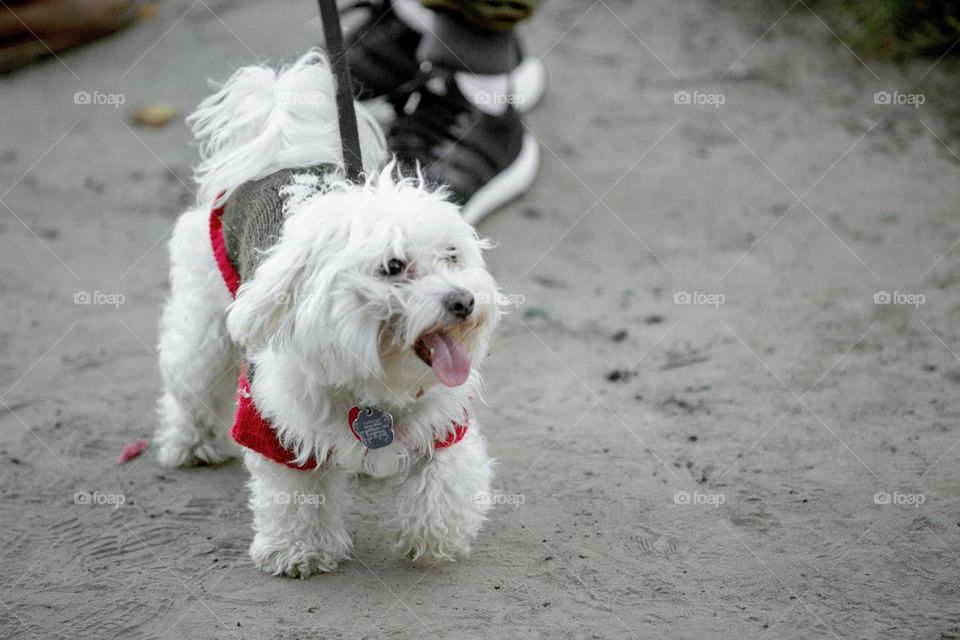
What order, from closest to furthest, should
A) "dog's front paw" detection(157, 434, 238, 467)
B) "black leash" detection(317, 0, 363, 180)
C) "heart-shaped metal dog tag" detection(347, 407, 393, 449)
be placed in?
"heart-shaped metal dog tag" detection(347, 407, 393, 449)
"black leash" detection(317, 0, 363, 180)
"dog's front paw" detection(157, 434, 238, 467)

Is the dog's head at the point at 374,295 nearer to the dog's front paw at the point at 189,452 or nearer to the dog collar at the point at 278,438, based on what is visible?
the dog collar at the point at 278,438

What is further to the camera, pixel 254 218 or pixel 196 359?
pixel 196 359

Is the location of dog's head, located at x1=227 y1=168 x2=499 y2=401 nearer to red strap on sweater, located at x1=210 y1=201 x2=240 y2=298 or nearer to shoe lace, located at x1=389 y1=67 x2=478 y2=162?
red strap on sweater, located at x1=210 y1=201 x2=240 y2=298

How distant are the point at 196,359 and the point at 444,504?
1123 millimetres

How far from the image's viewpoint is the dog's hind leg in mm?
3412

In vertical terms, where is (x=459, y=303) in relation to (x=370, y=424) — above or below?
above

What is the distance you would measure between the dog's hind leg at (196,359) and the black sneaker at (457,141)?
5.47ft

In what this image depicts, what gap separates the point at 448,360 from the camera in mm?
2564

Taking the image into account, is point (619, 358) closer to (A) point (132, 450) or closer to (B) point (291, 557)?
(B) point (291, 557)

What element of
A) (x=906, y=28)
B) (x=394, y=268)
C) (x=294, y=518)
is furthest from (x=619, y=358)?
(x=906, y=28)

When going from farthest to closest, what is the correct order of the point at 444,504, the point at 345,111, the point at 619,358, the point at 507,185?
the point at 507,185 → the point at 619,358 → the point at 345,111 → the point at 444,504

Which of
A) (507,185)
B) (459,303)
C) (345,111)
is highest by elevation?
(345,111)

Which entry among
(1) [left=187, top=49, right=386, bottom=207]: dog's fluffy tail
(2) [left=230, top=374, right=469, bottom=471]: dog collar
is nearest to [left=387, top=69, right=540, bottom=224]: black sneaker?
(1) [left=187, top=49, right=386, bottom=207]: dog's fluffy tail

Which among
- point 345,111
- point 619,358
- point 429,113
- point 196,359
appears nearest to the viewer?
point 345,111
